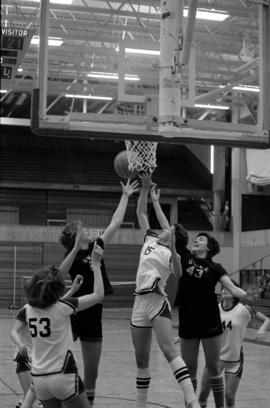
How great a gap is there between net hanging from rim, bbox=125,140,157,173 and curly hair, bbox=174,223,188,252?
2557mm

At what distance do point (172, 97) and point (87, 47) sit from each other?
11.7 metres

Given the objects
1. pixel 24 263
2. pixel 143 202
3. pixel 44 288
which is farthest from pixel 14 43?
pixel 44 288

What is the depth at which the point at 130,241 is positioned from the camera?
92.4ft

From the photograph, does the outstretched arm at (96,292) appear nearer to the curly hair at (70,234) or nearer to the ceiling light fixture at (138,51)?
the curly hair at (70,234)

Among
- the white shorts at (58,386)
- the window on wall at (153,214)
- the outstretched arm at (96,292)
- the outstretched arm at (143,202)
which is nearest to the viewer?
the white shorts at (58,386)

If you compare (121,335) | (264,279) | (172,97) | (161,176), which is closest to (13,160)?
(161,176)

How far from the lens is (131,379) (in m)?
8.93

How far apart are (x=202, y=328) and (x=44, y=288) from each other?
7.25 feet

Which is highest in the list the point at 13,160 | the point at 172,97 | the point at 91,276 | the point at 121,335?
the point at 13,160

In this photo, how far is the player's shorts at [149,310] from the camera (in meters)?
5.97

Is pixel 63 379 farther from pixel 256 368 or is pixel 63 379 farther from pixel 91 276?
pixel 256 368

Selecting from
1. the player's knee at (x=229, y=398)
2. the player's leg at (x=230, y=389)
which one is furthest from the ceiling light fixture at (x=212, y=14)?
the player's knee at (x=229, y=398)

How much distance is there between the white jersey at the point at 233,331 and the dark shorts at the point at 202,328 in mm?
396

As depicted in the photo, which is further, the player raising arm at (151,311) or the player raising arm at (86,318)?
the player raising arm at (151,311)
